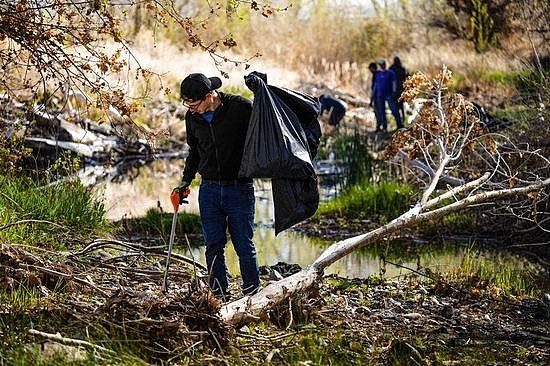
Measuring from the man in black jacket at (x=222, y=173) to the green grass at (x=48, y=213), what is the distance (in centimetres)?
167

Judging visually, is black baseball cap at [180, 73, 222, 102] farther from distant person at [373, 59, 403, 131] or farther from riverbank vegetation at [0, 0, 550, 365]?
distant person at [373, 59, 403, 131]

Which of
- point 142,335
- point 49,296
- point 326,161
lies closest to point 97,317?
point 142,335

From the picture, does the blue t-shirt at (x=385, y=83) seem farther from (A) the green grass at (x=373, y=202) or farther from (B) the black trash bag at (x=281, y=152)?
(B) the black trash bag at (x=281, y=152)

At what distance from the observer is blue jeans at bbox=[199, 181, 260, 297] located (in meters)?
7.22

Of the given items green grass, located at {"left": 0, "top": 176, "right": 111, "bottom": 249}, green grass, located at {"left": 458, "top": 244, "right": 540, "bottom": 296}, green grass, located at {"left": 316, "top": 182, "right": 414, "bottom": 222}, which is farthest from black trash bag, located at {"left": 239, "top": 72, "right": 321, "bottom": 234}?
green grass, located at {"left": 316, "top": 182, "right": 414, "bottom": 222}

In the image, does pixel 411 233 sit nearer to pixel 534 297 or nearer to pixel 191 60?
pixel 534 297

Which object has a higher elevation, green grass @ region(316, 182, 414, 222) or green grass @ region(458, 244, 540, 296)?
green grass @ region(316, 182, 414, 222)

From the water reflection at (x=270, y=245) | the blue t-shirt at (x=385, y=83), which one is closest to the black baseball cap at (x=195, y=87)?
the water reflection at (x=270, y=245)

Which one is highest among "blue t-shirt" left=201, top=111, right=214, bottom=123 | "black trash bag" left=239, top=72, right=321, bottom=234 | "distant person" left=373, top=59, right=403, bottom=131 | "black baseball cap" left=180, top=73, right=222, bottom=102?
"distant person" left=373, top=59, right=403, bottom=131

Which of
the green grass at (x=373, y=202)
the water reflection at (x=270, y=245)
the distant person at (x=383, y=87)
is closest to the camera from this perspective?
the water reflection at (x=270, y=245)

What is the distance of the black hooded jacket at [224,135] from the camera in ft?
23.5

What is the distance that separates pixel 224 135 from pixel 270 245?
5.25 metres

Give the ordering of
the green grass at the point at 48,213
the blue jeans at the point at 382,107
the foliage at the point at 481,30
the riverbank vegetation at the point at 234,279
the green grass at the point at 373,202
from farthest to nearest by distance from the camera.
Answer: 1. the foliage at the point at 481,30
2. the blue jeans at the point at 382,107
3. the green grass at the point at 373,202
4. the green grass at the point at 48,213
5. the riverbank vegetation at the point at 234,279

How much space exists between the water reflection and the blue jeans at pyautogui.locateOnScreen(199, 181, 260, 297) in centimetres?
267
